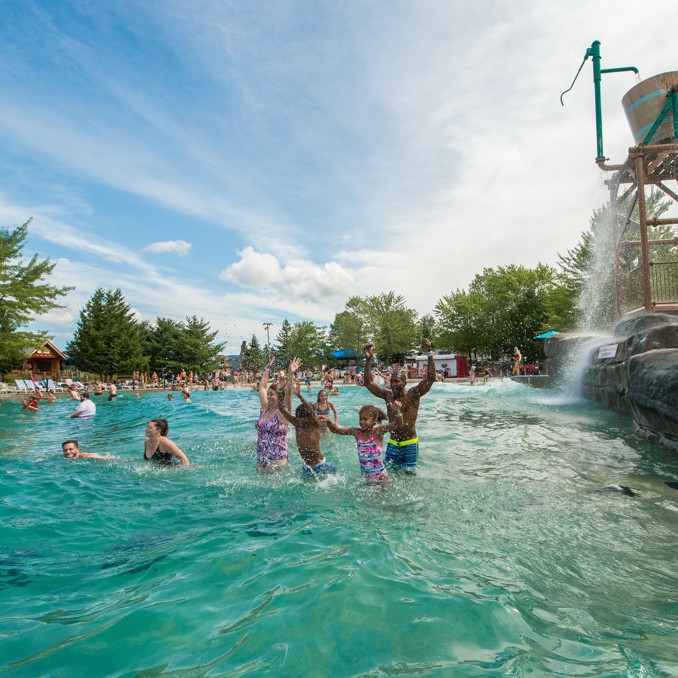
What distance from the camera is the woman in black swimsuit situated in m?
7.60

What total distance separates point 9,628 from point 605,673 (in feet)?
12.3

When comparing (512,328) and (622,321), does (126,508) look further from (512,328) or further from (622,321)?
(512,328)

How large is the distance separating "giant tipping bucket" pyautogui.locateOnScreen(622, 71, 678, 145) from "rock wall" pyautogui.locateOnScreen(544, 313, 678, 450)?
18.9ft

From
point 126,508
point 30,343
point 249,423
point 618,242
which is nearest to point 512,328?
point 618,242

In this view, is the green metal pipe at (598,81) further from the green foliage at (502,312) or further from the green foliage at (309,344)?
the green foliage at (309,344)

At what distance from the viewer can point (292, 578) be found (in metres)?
3.72

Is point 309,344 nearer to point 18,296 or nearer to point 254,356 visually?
point 254,356

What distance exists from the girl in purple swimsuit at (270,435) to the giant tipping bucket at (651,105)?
47.0ft

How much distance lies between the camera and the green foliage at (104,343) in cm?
4356

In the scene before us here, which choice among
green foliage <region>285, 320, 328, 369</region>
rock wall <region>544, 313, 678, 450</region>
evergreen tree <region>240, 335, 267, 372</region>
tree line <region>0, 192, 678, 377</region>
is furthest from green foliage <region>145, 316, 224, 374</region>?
rock wall <region>544, 313, 678, 450</region>

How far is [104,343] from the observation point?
43594mm

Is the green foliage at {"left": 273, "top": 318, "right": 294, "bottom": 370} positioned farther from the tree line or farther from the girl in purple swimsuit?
the girl in purple swimsuit

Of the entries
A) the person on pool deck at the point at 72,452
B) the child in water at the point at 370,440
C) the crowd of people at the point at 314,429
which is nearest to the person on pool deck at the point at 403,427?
the crowd of people at the point at 314,429

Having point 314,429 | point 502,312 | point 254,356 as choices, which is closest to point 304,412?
point 314,429
